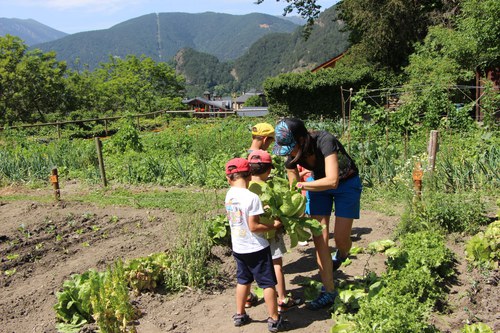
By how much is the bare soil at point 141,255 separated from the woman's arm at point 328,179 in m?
1.01

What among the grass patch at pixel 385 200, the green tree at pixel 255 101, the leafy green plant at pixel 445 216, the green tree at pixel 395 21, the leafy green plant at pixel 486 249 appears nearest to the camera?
the leafy green plant at pixel 486 249

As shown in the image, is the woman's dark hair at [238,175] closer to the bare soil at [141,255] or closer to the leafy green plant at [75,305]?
the bare soil at [141,255]

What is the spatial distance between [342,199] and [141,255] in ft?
8.35

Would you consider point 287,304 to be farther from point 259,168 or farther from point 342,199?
point 259,168

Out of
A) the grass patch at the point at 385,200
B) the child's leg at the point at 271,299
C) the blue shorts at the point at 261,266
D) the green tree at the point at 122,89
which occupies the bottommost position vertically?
the grass patch at the point at 385,200

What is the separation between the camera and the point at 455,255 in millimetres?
4461

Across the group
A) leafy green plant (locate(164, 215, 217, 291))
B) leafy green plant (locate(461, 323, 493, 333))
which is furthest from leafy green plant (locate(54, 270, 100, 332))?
leafy green plant (locate(461, 323, 493, 333))

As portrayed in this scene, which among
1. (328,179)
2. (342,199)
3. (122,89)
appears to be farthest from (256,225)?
(122,89)

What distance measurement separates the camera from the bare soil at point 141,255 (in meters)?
3.59

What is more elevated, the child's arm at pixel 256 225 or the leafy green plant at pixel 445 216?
the child's arm at pixel 256 225

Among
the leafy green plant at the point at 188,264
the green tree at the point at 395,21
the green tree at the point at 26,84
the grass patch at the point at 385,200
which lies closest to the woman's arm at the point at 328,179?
the leafy green plant at the point at 188,264

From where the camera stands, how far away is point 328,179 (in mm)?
3355

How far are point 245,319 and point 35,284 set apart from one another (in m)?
2.45

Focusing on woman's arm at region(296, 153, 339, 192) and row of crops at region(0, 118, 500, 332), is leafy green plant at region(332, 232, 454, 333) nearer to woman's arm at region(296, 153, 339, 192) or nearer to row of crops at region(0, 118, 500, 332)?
row of crops at region(0, 118, 500, 332)
